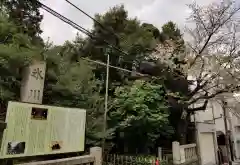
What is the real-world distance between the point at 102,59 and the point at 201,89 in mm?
6722

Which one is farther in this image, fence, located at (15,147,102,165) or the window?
the window

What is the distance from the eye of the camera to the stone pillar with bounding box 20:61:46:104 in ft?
21.5

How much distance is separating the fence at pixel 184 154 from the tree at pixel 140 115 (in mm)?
1048

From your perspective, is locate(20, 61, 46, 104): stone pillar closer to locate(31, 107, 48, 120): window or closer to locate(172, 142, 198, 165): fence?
locate(31, 107, 48, 120): window

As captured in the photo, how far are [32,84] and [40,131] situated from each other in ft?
5.09

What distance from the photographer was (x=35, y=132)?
18.3ft

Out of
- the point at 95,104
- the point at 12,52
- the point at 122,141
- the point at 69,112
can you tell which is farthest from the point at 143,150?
the point at 12,52

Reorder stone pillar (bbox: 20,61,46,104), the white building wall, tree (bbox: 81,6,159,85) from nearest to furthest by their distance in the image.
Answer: stone pillar (bbox: 20,61,46,104), tree (bbox: 81,6,159,85), the white building wall

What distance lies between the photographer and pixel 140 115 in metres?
11.1

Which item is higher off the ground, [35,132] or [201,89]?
[201,89]

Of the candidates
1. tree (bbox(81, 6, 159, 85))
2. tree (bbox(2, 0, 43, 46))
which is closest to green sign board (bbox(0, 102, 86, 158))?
tree (bbox(81, 6, 159, 85))

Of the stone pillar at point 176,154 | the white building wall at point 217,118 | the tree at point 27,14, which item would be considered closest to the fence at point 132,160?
the stone pillar at point 176,154

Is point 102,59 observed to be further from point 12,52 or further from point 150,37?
point 12,52

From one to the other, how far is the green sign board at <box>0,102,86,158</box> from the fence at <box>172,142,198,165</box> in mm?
5976
